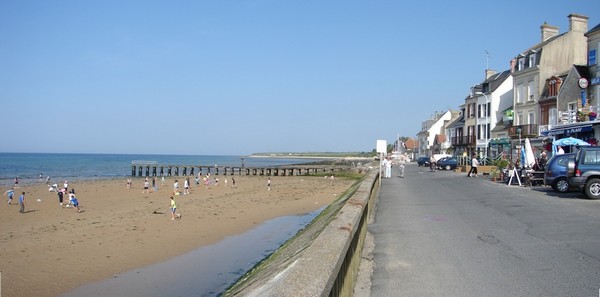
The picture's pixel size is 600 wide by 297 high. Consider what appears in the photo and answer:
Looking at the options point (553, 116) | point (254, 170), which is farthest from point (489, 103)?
point (254, 170)

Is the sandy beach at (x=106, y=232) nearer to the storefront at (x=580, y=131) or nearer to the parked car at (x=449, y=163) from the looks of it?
the storefront at (x=580, y=131)

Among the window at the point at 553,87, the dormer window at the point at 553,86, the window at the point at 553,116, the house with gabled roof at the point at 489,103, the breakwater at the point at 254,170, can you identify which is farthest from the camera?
the breakwater at the point at 254,170

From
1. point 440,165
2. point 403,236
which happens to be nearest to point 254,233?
point 403,236

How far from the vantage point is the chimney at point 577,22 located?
3912cm

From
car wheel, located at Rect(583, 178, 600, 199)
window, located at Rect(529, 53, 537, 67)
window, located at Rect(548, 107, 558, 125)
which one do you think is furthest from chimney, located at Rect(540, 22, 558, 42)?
car wheel, located at Rect(583, 178, 600, 199)

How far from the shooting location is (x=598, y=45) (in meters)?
30.0

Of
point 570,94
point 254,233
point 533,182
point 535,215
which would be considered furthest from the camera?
point 570,94

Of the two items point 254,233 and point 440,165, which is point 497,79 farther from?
point 254,233

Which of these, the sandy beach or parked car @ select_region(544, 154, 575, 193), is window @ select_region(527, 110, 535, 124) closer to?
the sandy beach

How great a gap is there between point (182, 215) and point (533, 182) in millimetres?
17311

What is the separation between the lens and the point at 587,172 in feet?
52.6

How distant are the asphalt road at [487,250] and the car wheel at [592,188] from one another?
223 cm

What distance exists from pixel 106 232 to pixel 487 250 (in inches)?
594

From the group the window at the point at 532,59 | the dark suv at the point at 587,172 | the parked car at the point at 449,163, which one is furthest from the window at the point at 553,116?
the dark suv at the point at 587,172
